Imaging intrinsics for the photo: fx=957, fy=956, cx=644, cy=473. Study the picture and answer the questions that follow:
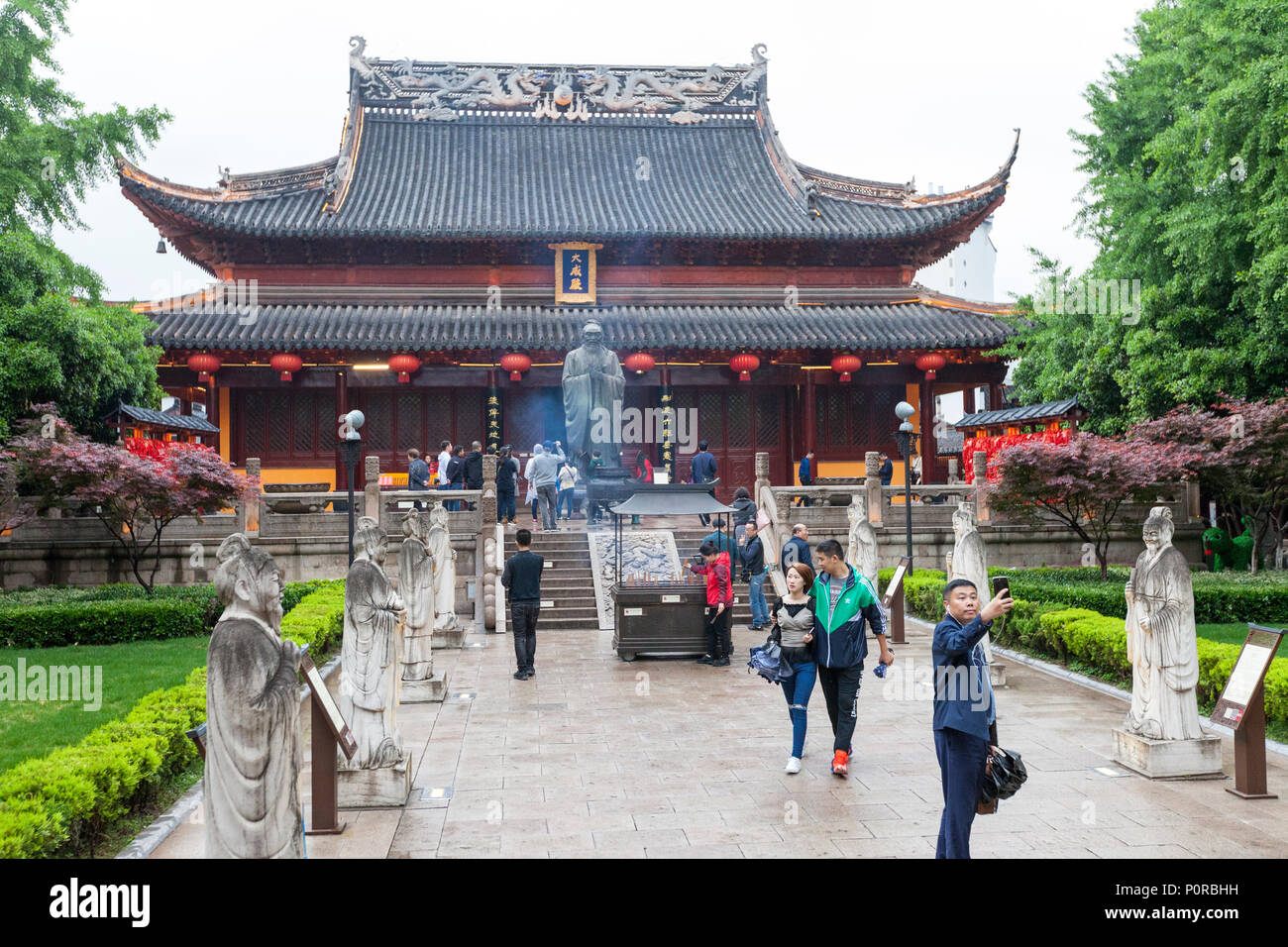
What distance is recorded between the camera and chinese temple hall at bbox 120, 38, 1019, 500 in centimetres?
2372

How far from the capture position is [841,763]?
694 cm

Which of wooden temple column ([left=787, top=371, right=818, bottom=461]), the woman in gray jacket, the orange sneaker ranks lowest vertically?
the orange sneaker

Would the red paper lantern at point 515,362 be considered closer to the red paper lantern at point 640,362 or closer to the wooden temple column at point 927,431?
the red paper lantern at point 640,362

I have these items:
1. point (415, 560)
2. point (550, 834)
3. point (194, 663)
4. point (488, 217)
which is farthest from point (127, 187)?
point (550, 834)

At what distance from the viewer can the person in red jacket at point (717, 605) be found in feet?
37.9

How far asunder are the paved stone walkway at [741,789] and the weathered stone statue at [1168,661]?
0.71 feet

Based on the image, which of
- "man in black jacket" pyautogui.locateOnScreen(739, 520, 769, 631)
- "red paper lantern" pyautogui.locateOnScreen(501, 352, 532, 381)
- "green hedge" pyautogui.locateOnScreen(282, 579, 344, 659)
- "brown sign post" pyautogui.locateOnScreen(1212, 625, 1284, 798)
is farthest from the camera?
"red paper lantern" pyautogui.locateOnScreen(501, 352, 532, 381)

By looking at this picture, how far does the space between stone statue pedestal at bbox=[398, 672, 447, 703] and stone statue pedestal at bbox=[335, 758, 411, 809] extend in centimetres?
326

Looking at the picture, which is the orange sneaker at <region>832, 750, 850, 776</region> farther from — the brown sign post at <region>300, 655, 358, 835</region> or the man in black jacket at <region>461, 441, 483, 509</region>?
the man in black jacket at <region>461, 441, 483, 509</region>

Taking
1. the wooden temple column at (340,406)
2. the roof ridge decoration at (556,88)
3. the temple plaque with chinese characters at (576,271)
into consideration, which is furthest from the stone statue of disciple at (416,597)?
the roof ridge decoration at (556,88)

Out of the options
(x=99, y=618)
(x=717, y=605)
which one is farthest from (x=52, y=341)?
(x=717, y=605)

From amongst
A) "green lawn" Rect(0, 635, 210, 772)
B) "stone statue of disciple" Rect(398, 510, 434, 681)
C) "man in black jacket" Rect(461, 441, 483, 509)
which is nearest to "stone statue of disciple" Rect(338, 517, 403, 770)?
"stone statue of disciple" Rect(398, 510, 434, 681)

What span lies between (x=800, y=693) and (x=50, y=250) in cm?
1608

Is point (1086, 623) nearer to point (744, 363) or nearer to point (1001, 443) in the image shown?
point (1001, 443)
